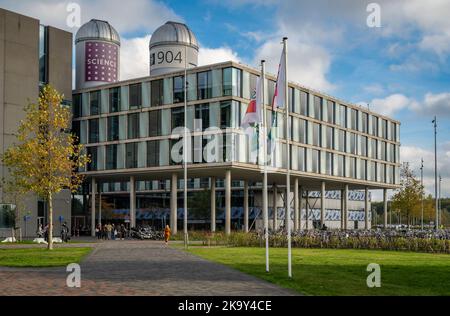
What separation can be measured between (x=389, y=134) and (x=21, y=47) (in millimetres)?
53883

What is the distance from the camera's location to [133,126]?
68.1 metres

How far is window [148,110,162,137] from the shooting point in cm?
6575

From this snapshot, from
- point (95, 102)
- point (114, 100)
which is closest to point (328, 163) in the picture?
point (114, 100)

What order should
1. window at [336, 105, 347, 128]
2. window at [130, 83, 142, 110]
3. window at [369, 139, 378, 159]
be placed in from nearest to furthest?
window at [130, 83, 142, 110]
window at [336, 105, 347, 128]
window at [369, 139, 378, 159]

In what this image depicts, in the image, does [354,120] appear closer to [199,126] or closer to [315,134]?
[315,134]

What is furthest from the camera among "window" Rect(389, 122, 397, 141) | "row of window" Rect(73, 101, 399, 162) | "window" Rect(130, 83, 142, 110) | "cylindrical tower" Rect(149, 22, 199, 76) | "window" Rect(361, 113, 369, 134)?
"window" Rect(389, 122, 397, 141)

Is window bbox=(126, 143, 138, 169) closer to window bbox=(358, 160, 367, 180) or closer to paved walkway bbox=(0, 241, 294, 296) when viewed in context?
window bbox=(358, 160, 367, 180)

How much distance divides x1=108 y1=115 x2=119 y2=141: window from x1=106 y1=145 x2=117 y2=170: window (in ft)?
3.46

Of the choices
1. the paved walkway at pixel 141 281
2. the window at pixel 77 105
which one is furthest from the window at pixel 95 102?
the paved walkway at pixel 141 281

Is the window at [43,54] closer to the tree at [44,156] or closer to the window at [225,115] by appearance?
the window at [225,115]

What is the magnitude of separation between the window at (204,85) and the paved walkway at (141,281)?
38.7 m

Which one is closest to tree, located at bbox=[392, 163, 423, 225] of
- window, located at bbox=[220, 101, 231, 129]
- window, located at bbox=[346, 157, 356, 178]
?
window, located at bbox=[346, 157, 356, 178]

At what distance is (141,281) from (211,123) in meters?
43.3
